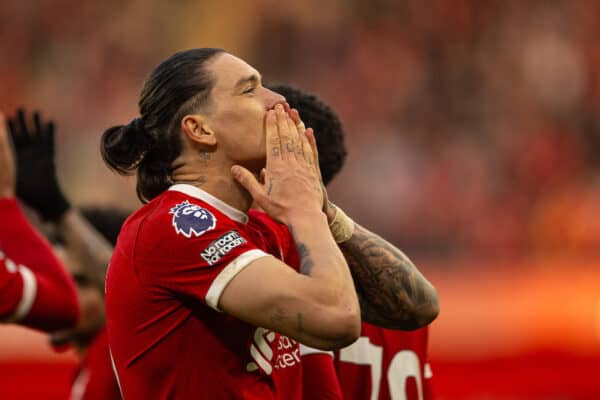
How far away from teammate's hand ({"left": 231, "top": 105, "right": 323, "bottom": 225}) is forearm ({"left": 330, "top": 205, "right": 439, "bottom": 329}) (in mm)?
395

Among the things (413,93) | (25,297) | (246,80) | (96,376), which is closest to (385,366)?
(246,80)

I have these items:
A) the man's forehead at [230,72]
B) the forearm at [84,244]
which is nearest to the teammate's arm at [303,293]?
the man's forehead at [230,72]

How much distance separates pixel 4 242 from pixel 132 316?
1.48m

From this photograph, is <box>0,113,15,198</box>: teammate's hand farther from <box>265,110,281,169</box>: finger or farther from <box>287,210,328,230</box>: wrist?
<box>287,210,328,230</box>: wrist

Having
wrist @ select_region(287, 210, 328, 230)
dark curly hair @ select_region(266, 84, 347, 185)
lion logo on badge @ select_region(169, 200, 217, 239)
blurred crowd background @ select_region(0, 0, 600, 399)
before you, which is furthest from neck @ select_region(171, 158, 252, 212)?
blurred crowd background @ select_region(0, 0, 600, 399)

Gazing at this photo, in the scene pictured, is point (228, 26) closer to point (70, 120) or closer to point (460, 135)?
point (70, 120)

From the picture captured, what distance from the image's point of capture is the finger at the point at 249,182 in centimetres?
269

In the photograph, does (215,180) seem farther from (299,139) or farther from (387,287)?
(387,287)

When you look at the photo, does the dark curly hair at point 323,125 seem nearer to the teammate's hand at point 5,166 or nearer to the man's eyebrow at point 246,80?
the man's eyebrow at point 246,80

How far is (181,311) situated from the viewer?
102 inches

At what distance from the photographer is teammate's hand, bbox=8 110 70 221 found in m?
4.34

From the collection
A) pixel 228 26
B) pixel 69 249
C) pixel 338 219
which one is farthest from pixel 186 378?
pixel 228 26

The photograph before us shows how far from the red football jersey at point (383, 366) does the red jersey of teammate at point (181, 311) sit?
65 cm

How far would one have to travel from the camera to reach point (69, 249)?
4.48 metres
